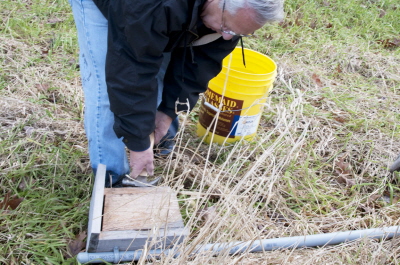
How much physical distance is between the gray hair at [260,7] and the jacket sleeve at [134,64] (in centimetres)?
28

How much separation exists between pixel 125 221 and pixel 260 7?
1172mm

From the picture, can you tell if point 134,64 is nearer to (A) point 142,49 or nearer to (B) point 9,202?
(A) point 142,49

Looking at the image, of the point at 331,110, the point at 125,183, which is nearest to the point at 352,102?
the point at 331,110

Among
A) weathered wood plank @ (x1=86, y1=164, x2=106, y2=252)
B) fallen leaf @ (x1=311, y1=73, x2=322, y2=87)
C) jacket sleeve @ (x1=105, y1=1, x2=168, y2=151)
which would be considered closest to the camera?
jacket sleeve @ (x1=105, y1=1, x2=168, y2=151)

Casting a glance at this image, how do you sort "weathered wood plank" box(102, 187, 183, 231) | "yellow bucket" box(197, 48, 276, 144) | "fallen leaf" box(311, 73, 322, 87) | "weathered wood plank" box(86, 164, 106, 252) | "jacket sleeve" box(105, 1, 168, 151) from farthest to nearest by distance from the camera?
"fallen leaf" box(311, 73, 322, 87) < "yellow bucket" box(197, 48, 276, 144) < "weathered wood plank" box(102, 187, 183, 231) < "weathered wood plank" box(86, 164, 106, 252) < "jacket sleeve" box(105, 1, 168, 151)

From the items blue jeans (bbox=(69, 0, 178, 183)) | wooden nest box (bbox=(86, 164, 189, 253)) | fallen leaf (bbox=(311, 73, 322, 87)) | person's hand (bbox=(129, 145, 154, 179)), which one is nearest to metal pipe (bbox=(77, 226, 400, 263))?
wooden nest box (bbox=(86, 164, 189, 253))

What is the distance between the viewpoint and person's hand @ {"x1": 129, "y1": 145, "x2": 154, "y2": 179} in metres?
1.98

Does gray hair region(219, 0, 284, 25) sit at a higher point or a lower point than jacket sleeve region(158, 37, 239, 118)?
higher

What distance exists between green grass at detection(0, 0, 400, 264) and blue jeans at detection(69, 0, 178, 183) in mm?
233

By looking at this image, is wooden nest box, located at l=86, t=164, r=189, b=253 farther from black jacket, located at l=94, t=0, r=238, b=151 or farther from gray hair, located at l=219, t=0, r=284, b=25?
gray hair, located at l=219, t=0, r=284, b=25

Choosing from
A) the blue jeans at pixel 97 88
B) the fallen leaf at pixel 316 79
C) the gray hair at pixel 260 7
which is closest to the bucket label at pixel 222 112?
the blue jeans at pixel 97 88

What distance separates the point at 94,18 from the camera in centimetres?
178

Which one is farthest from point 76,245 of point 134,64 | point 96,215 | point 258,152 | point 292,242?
point 258,152

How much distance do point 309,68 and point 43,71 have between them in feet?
8.33
